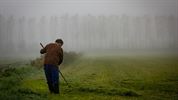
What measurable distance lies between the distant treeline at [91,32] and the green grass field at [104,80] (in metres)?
0.37

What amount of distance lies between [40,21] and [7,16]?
67 cm

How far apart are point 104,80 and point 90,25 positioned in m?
1.61

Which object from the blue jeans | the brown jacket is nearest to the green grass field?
the blue jeans

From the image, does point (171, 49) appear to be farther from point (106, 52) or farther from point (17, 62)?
point (17, 62)

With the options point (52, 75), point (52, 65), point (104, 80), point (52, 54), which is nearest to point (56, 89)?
point (52, 75)

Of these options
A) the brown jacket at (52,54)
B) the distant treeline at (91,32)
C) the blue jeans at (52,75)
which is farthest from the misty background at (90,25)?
the blue jeans at (52,75)

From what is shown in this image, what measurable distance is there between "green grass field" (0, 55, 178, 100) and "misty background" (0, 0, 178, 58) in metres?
0.33

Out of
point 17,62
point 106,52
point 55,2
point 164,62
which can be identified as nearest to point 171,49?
point 164,62

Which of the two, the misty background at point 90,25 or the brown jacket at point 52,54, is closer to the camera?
the brown jacket at point 52,54

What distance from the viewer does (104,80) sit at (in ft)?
25.4

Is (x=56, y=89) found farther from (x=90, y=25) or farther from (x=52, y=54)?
(x=90, y=25)

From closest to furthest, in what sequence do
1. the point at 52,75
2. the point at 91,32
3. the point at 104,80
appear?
the point at 52,75 < the point at 104,80 < the point at 91,32

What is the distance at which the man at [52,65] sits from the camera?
22.4 feet

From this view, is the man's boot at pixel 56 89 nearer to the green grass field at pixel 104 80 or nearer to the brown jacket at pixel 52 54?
the green grass field at pixel 104 80
